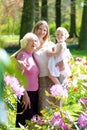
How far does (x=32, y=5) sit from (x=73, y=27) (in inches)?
607

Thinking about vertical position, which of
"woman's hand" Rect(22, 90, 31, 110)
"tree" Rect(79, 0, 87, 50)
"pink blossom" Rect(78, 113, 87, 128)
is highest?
"pink blossom" Rect(78, 113, 87, 128)

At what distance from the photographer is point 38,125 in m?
3.63

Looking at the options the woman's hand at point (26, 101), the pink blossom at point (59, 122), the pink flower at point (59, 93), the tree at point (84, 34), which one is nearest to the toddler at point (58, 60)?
the woman's hand at point (26, 101)

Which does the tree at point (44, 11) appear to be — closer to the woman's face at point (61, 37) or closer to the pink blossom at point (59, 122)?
the woman's face at point (61, 37)

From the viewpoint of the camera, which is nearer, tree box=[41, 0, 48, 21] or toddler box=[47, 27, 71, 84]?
toddler box=[47, 27, 71, 84]

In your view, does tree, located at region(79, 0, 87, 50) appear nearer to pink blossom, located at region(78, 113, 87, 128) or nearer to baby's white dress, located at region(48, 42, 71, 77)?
baby's white dress, located at region(48, 42, 71, 77)

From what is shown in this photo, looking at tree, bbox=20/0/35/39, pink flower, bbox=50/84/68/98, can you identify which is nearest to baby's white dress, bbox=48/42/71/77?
pink flower, bbox=50/84/68/98

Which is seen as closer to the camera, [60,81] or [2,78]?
[2,78]

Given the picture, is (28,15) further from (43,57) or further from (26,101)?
(26,101)

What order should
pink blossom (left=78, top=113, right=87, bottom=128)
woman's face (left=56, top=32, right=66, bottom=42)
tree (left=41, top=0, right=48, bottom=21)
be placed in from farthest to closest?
tree (left=41, top=0, right=48, bottom=21)
woman's face (left=56, top=32, right=66, bottom=42)
pink blossom (left=78, top=113, right=87, bottom=128)

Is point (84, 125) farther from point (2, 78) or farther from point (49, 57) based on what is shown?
point (49, 57)

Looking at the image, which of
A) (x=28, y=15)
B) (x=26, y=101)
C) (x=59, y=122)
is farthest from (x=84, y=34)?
(x=59, y=122)

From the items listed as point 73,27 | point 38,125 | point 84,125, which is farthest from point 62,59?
point 73,27

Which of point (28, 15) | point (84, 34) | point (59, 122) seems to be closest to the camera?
point (59, 122)
